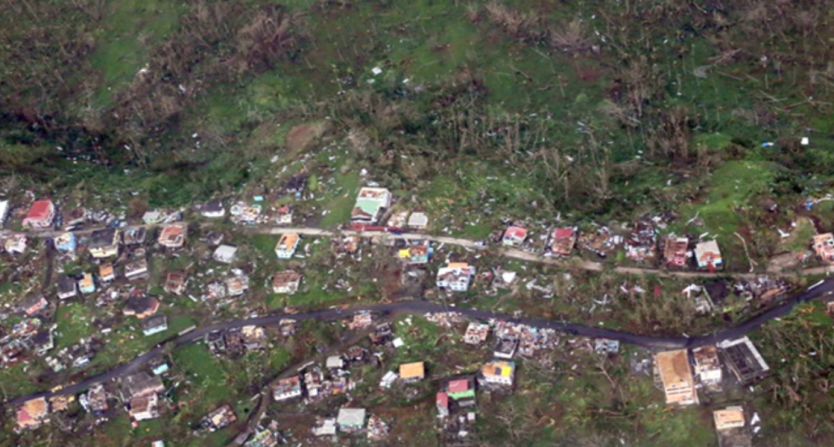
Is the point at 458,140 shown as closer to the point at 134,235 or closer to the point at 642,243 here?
the point at 642,243

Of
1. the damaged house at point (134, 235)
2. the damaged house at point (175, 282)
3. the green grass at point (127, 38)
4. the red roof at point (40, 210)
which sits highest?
the green grass at point (127, 38)

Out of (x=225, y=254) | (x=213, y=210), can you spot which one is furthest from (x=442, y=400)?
(x=213, y=210)

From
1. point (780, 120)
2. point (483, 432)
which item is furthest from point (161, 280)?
point (780, 120)

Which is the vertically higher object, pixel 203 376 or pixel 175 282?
pixel 175 282

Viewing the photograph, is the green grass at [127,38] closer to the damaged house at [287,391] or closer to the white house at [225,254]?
the white house at [225,254]

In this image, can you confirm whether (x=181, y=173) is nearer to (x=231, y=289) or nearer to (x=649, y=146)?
(x=231, y=289)

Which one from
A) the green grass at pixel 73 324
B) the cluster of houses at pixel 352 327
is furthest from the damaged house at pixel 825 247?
the green grass at pixel 73 324
